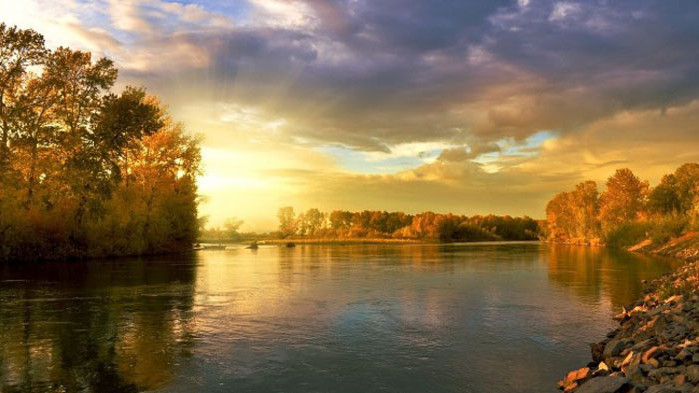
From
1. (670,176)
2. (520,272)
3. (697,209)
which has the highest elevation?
(670,176)

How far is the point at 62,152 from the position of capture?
192 ft

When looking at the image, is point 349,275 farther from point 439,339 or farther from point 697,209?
point 697,209

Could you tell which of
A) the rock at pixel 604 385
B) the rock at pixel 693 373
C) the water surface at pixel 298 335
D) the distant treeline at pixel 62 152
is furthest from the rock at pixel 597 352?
the distant treeline at pixel 62 152

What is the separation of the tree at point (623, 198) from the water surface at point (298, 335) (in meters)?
121

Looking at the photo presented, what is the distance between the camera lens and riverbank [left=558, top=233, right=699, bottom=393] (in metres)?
11.1

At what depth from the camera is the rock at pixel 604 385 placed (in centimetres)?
1107

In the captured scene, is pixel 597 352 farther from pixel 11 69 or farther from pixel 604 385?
pixel 11 69

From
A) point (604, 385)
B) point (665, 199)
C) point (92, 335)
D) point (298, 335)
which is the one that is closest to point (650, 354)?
point (604, 385)

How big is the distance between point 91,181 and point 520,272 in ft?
169

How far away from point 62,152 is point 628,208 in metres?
143

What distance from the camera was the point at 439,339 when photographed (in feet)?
60.6

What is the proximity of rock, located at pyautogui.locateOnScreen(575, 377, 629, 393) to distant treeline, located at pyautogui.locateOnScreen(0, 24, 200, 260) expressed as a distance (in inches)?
2308

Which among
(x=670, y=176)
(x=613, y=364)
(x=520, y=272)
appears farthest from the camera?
(x=670, y=176)

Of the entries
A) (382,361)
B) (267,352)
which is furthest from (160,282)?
(382,361)
